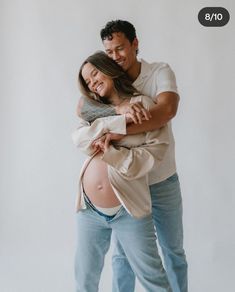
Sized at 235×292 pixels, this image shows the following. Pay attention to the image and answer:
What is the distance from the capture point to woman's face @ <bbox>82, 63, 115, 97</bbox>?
1375mm

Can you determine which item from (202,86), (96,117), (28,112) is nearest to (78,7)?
(28,112)

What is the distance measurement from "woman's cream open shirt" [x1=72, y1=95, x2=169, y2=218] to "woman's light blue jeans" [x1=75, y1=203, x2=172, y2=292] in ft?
0.14

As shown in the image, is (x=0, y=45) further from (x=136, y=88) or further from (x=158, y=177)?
(x=158, y=177)

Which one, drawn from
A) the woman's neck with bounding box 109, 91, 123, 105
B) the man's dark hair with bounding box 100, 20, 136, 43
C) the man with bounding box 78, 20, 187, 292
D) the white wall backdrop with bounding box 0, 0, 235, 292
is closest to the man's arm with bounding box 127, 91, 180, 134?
the man with bounding box 78, 20, 187, 292

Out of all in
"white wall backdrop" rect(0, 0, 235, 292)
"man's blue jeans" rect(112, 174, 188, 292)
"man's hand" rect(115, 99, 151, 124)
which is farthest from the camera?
"white wall backdrop" rect(0, 0, 235, 292)

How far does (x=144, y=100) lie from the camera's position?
4.57ft

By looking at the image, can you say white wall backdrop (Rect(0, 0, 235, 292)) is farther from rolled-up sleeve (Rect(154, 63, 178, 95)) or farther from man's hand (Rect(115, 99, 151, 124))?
man's hand (Rect(115, 99, 151, 124))

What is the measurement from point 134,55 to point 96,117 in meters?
0.27

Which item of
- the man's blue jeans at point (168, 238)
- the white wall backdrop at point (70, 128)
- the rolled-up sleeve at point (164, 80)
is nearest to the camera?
the rolled-up sleeve at point (164, 80)

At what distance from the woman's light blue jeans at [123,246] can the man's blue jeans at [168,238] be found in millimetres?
159

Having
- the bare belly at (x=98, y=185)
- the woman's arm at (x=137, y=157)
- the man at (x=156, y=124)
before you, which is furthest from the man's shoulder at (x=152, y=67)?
the bare belly at (x=98, y=185)

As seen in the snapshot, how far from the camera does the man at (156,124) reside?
139 cm

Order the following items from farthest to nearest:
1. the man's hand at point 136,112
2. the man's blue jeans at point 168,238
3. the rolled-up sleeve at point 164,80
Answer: the man's blue jeans at point 168,238
the rolled-up sleeve at point 164,80
the man's hand at point 136,112

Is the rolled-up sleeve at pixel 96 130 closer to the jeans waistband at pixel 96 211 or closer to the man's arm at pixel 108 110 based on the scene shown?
the man's arm at pixel 108 110
